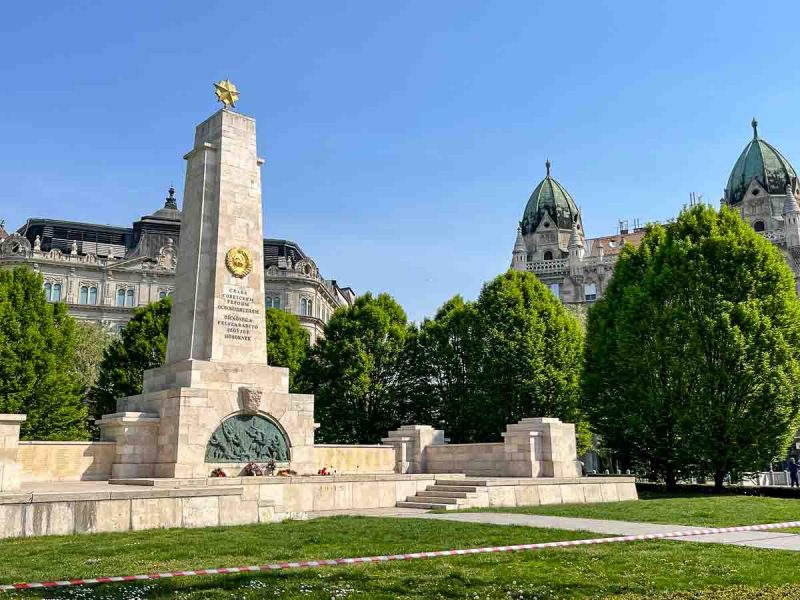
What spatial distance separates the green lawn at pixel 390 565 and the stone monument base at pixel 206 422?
782 centimetres

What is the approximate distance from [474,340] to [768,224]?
8323 centimetres

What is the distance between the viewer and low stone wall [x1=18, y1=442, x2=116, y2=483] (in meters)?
20.9

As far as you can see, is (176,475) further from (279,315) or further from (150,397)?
(279,315)

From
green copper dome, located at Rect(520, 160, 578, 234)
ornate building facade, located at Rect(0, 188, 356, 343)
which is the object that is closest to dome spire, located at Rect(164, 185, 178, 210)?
ornate building facade, located at Rect(0, 188, 356, 343)

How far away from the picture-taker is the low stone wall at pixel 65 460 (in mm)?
20875

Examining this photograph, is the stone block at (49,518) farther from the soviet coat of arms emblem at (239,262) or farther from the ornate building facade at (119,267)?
the ornate building facade at (119,267)

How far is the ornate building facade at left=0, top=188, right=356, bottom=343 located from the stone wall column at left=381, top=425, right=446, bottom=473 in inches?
1807

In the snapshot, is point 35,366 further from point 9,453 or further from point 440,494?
point 440,494

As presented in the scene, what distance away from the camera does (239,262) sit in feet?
82.0

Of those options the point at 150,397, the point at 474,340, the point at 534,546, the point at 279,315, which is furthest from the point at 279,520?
the point at 279,315

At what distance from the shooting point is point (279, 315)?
51.1 m

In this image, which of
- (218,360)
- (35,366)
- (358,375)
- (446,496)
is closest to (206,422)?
(218,360)

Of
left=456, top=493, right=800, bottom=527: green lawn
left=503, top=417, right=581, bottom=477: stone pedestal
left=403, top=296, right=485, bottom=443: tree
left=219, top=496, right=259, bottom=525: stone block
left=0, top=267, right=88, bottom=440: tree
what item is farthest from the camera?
left=403, top=296, right=485, bottom=443: tree

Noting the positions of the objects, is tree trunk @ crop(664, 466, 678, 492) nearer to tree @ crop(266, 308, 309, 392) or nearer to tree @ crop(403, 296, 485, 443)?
tree @ crop(403, 296, 485, 443)
